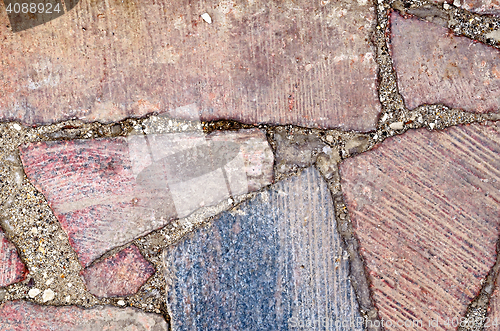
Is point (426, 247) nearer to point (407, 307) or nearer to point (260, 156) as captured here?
point (407, 307)

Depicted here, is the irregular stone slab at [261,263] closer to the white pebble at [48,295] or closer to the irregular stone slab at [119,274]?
the irregular stone slab at [119,274]

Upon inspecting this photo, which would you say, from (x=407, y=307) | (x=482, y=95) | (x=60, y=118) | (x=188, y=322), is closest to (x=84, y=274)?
(x=188, y=322)

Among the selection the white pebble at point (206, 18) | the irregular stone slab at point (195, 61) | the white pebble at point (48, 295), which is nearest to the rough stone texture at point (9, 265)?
the white pebble at point (48, 295)

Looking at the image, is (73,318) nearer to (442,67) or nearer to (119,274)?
(119,274)

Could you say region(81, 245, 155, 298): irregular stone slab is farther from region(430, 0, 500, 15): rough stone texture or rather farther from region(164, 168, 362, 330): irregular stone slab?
region(430, 0, 500, 15): rough stone texture

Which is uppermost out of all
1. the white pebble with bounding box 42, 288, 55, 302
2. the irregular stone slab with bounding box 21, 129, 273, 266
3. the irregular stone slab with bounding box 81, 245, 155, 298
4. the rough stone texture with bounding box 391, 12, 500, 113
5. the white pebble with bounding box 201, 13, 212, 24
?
the white pebble with bounding box 201, 13, 212, 24

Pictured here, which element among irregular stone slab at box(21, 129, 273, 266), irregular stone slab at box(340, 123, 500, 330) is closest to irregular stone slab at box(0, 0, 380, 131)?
irregular stone slab at box(21, 129, 273, 266)
